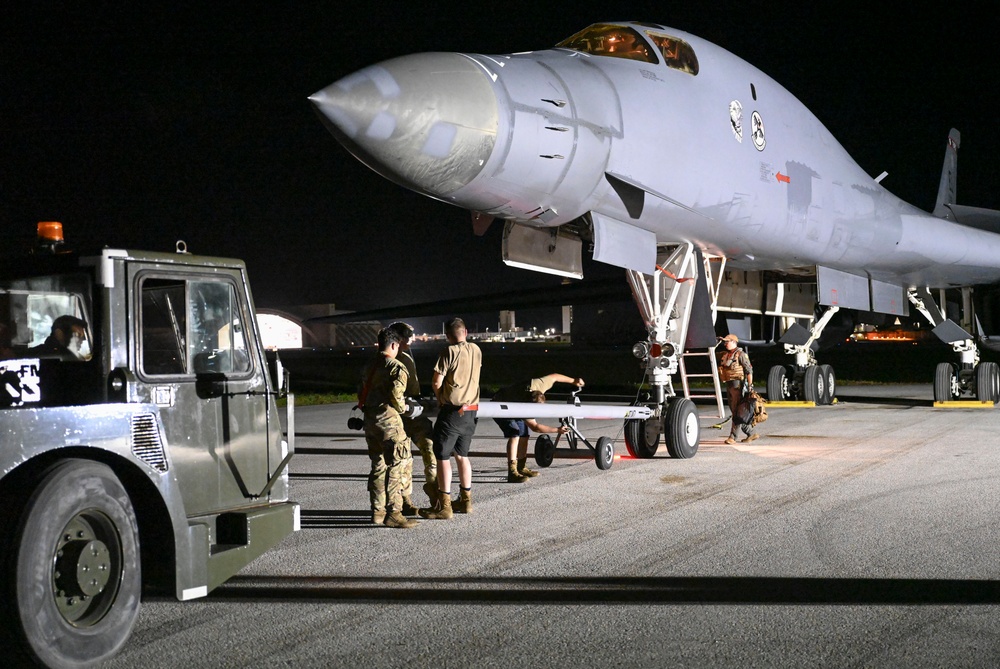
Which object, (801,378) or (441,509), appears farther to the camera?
(801,378)

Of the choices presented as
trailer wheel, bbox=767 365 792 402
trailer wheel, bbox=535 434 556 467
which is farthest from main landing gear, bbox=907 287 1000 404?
trailer wheel, bbox=535 434 556 467

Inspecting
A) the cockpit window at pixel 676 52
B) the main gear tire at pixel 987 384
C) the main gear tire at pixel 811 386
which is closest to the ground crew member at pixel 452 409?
the cockpit window at pixel 676 52

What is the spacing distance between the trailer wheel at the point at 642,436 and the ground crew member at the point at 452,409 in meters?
3.31

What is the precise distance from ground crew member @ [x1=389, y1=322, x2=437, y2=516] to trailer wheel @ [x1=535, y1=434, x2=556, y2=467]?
81.9 inches

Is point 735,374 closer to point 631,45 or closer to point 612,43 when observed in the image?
point 631,45

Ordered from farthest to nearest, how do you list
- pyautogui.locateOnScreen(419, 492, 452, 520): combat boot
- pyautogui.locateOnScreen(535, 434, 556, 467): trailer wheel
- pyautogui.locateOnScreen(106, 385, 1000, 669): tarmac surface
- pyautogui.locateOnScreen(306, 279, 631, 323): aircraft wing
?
pyautogui.locateOnScreen(306, 279, 631, 323): aircraft wing → pyautogui.locateOnScreen(535, 434, 556, 467): trailer wheel → pyautogui.locateOnScreen(419, 492, 452, 520): combat boot → pyautogui.locateOnScreen(106, 385, 1000, 669): tarmac surface

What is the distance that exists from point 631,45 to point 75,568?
284 inches

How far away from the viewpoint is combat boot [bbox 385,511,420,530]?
21.9 ft

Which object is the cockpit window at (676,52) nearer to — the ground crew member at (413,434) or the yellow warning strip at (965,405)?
the ground crew member at (413,434)

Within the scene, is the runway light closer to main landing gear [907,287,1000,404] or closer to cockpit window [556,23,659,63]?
cockpit window [556,23,659,63]

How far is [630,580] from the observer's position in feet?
16.7

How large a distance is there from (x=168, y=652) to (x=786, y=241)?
896 cm

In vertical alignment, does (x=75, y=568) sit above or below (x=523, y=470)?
above

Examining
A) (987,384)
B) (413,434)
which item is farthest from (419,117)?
(987,384)
